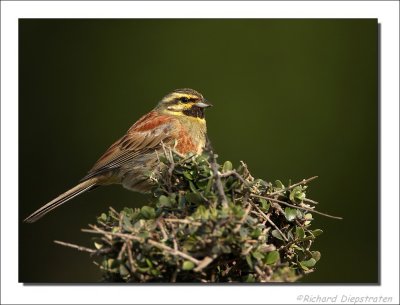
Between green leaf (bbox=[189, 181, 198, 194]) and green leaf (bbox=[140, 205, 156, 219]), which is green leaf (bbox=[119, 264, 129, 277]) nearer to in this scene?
green leaf (bbox=[140, 205, 156, 219])

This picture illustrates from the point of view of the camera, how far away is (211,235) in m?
2.35

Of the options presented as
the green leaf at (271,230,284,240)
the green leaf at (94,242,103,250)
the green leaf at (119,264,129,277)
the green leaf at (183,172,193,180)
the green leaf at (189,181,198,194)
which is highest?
the green leaf at (183,172,193,180)

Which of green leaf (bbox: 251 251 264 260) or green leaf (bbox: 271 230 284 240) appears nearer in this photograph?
green leaf (bbox: 251 251 264 260)

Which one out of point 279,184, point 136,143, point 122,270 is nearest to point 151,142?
point 136,143

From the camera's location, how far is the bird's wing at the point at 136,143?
17.0 feet

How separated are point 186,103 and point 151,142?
0.45m

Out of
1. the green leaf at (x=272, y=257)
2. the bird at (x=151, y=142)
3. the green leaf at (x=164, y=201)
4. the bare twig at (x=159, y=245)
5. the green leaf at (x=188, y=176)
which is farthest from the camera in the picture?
the bird at (x=151, y=142)

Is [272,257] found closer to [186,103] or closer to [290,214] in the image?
[290,214]

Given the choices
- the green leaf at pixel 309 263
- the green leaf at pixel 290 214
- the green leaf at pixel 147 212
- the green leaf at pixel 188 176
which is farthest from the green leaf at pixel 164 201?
the green leaf at pixel 309 263

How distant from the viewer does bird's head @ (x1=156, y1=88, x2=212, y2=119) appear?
5.31 meters

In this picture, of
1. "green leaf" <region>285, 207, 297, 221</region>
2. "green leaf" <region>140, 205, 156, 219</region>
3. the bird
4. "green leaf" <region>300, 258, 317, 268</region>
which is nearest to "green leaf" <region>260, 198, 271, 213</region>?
"green leaf" <region>285, 207, 297, 221</region>

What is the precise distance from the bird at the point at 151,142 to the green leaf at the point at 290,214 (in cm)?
219

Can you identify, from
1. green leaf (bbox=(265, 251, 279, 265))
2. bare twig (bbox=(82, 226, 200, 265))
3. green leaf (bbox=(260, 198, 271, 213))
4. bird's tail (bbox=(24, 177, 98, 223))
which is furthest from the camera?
bird's tail (bbox=(24, 177, 98, 223))

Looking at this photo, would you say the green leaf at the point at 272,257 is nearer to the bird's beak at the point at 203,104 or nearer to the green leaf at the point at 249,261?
the green leaf at the point at 249,261
